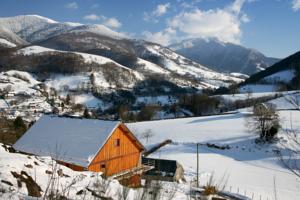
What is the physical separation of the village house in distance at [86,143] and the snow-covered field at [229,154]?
5.10 metres

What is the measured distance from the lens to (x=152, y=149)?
48.5 metres

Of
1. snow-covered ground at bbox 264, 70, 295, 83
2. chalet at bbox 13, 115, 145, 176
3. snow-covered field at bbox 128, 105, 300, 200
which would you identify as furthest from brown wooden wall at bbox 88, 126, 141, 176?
snow-covered ground at bbox 264, 70, 295, 83

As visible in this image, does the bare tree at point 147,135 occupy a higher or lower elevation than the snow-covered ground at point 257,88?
lower

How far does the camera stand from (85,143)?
71.5 ft

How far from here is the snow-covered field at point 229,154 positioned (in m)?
30.3

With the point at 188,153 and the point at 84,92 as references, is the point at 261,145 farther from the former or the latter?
the point at 84,92

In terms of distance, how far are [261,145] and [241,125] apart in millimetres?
11058

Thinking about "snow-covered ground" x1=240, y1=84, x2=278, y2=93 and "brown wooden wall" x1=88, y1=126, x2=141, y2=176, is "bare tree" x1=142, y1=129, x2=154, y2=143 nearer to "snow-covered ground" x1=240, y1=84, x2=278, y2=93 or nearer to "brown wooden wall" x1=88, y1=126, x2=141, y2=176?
"brown wooden wall" x1=88, y1=126, x2=141, y2=176

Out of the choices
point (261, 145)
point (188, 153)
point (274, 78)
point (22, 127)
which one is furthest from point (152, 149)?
point (274, 78)

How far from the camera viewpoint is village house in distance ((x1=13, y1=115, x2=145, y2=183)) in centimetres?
2106

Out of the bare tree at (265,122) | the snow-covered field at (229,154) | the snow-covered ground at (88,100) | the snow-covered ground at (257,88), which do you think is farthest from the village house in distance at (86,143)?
the snow-covered ground at (257,88)

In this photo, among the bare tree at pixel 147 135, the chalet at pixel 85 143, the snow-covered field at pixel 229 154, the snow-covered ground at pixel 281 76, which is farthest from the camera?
the snow-covered ground at pixel 281 76

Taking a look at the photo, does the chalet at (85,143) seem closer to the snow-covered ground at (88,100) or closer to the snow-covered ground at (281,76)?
the snow-covered ground at (88,100)

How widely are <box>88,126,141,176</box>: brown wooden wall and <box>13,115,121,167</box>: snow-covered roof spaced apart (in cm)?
58
